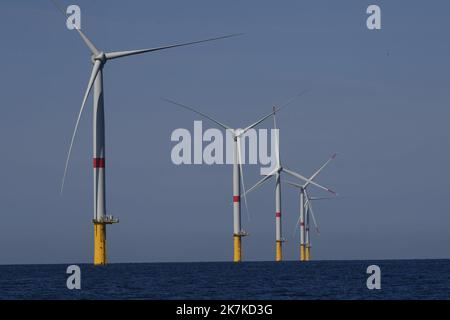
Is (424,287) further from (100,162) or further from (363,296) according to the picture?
(100,162)

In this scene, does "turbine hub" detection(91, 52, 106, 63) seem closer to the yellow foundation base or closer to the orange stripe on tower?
the orange stripe on tower

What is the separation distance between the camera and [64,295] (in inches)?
3529

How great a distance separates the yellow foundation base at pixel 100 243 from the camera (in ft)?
423

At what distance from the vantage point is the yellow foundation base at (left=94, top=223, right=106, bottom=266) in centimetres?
12900

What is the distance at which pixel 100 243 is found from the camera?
431 ft
